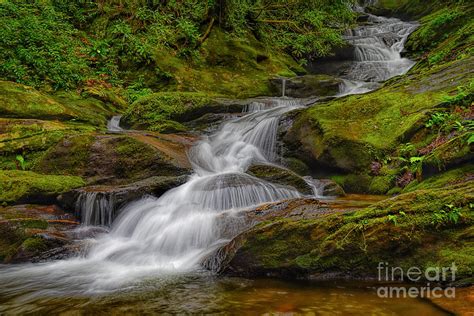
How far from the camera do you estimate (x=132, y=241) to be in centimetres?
573

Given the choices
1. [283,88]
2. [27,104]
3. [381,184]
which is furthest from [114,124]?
[381,184]

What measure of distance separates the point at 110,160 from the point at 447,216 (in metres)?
5.90

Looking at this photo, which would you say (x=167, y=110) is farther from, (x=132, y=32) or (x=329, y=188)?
(x=132, y=32)

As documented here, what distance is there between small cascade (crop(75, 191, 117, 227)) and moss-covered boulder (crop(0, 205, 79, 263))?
0.96 ft

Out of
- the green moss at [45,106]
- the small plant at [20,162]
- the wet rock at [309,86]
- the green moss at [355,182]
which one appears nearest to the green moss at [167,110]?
the green moss at [45,106]

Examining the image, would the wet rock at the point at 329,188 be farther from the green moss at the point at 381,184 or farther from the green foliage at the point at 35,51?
the green foliage at the point at 35,51

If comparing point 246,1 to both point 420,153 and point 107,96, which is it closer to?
point 107,96

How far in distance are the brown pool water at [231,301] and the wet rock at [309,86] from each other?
33.3 ft

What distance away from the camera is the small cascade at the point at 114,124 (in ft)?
33.5

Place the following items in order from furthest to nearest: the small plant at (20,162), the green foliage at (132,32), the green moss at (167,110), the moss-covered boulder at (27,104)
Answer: the green foliage at (132,32), the green moss at (167,110), the moss-covered boulder at (27,104), the small plant at (20,162)

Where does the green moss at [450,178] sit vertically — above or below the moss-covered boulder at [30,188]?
above

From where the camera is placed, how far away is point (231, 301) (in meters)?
3.32

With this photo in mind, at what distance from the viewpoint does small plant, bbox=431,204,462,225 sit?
344 centimetres

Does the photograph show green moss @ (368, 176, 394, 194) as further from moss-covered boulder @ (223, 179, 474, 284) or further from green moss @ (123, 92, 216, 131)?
green moss @ (123, 92, 216, 131)
